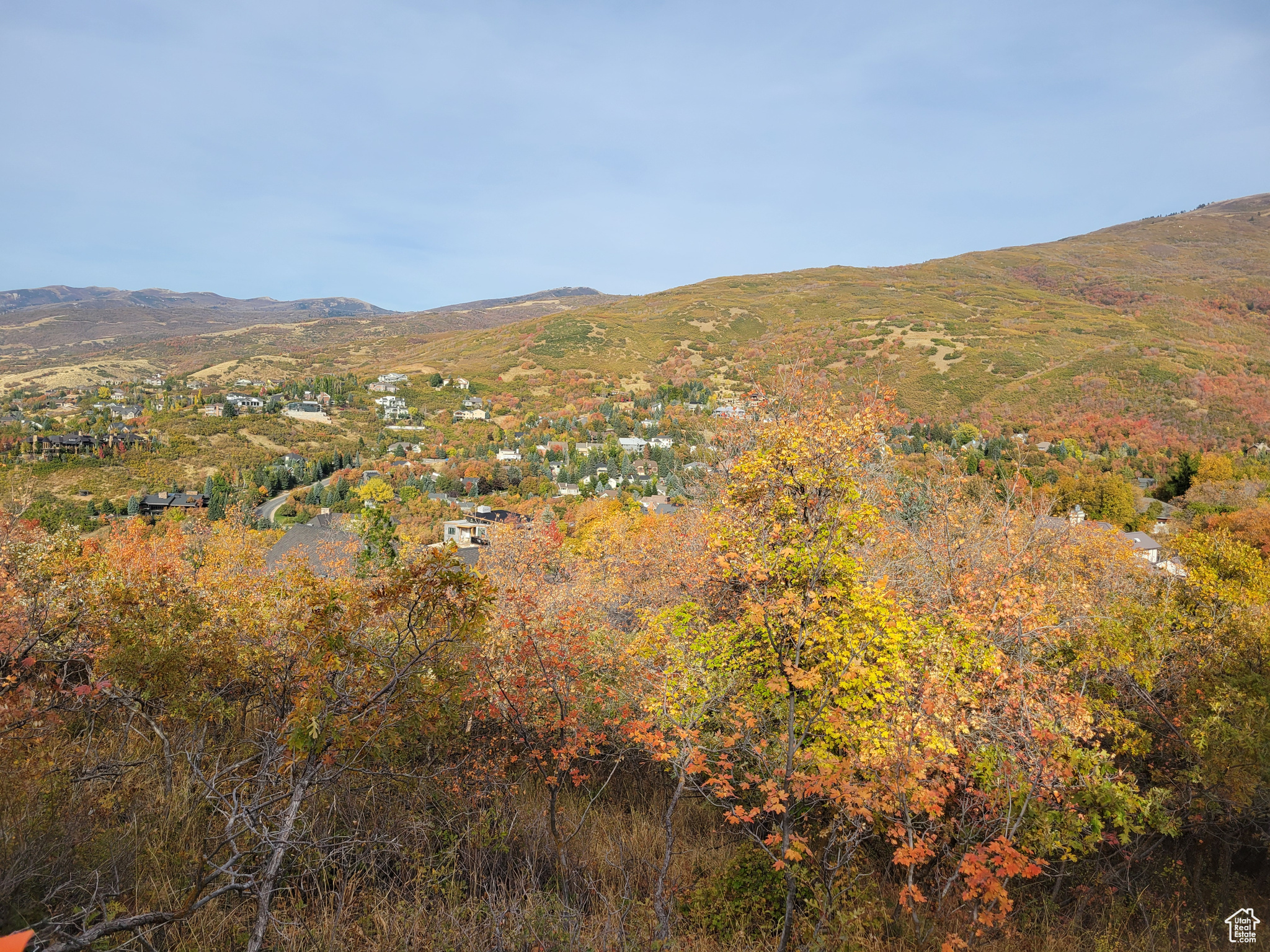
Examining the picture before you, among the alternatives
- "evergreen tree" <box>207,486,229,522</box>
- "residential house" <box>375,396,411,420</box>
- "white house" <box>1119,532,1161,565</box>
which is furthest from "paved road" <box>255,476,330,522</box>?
"white house" <box>1119,532,1161,565</box>

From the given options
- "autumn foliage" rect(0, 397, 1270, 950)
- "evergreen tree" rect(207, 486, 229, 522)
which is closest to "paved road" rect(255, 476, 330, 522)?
"evergreen tree" rect(207, 486, 229, 522)

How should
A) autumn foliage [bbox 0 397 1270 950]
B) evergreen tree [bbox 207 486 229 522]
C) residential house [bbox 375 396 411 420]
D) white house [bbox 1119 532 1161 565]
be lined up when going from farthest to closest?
1. residential house [bbox 375 396 411 420]
2. evergreen tree [bbox 207 486 229 522]
3. white house [bbox 1119 532 1161 565]
4. autumn foliage [bbox 0 397 1270 950]

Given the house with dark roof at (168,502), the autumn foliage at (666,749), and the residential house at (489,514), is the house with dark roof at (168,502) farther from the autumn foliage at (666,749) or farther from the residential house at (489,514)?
the autumn foliage at (666,749)

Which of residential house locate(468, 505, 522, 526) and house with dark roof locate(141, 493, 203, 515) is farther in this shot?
house with dark roof locate(141, 493, 203, 515)

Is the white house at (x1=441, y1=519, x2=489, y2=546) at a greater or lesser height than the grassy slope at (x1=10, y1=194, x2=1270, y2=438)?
lesser

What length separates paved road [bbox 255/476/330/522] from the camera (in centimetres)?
6819

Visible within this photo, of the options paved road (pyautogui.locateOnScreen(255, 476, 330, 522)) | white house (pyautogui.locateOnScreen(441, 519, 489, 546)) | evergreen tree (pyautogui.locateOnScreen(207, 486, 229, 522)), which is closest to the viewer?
white house (pyautogui.locateOnScreen(441, 519, 489, 546))

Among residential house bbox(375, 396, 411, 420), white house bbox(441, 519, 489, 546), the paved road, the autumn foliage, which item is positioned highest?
residential house bbox(375, 396, 411, 420)

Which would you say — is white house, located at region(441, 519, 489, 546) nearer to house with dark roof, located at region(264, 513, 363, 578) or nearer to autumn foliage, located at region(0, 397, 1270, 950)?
house with dark roof, located at region(264, 513, 363, 578)

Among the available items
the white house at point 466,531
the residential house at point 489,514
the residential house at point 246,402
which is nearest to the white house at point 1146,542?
the residential house at point 489,514

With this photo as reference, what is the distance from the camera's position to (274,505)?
7488 cm

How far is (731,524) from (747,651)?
156 centimetres

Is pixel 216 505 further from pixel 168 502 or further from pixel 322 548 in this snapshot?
pixel 322 548

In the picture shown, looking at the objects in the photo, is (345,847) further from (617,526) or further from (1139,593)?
(617,526)
